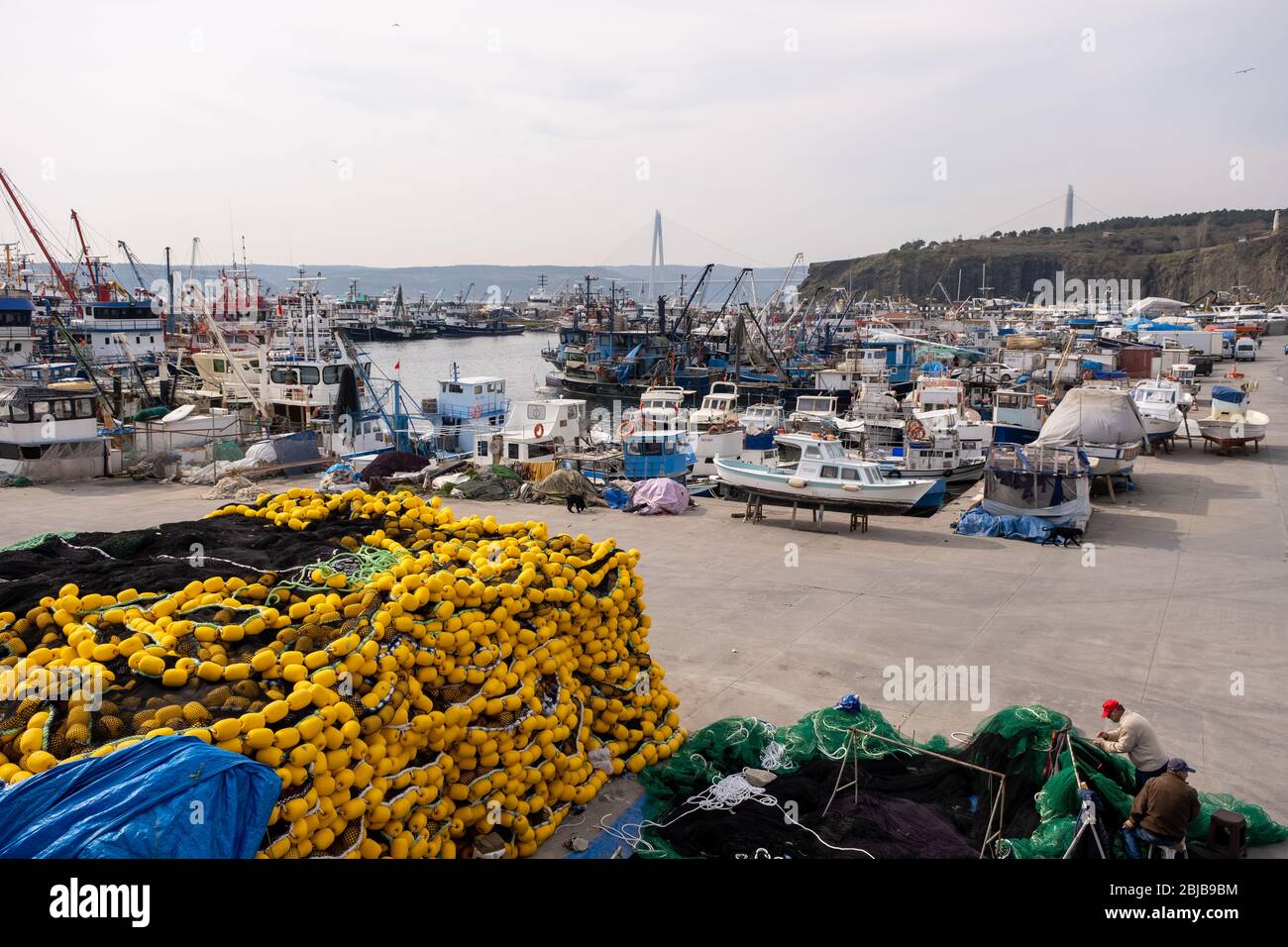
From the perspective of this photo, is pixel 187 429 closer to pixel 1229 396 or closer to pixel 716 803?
pixel 716 803

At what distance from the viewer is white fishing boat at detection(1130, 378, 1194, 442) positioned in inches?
924

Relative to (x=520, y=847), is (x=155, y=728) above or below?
above

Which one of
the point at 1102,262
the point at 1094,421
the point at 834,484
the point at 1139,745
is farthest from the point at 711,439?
the point at 1102,262

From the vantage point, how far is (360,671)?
5.03 m

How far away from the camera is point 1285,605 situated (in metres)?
11.7

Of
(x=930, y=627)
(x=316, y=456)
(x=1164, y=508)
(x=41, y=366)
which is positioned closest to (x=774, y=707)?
(x=930, y=627)

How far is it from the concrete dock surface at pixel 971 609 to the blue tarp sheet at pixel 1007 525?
405 mm

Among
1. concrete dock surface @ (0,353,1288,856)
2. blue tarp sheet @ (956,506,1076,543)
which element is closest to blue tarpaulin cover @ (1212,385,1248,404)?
concrete dock surface @ (0,353,1288,856)

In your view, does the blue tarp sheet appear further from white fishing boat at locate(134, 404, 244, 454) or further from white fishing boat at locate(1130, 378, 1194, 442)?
white fishing boat at locate(134, 404, 244, 454)

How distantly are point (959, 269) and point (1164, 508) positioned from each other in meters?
135

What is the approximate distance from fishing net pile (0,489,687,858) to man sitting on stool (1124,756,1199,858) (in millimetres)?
3042
